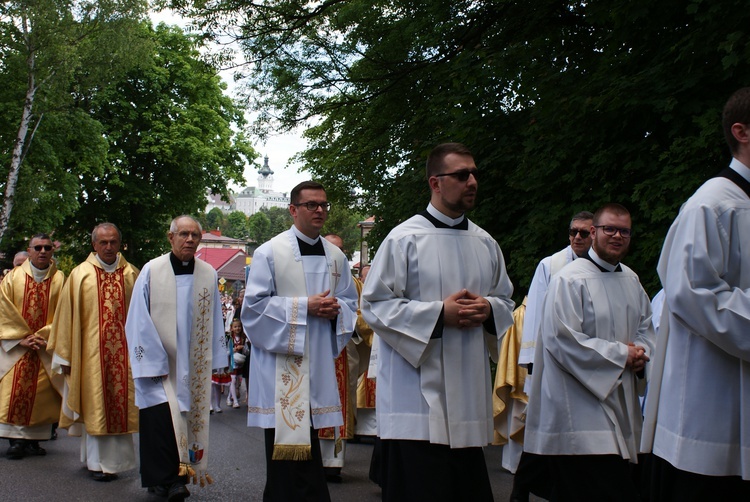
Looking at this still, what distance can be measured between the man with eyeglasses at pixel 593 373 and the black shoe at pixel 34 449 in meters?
5.96

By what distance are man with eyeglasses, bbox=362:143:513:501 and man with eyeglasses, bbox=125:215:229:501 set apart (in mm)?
2822

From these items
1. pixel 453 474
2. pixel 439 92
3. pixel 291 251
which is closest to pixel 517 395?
pixel 291 251

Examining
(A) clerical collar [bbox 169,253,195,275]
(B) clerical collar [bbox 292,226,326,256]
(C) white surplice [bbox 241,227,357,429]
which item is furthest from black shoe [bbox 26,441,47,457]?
(B) clerical collar [bbox 292,226,326,256]

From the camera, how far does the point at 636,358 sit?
4.97 metres

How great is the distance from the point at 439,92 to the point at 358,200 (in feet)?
21.8

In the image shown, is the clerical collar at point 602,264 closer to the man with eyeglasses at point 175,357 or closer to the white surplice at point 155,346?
the man with eyeglasses at point 175,357

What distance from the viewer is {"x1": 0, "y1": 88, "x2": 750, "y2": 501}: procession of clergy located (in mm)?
3188

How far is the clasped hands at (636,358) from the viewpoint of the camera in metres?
4.97

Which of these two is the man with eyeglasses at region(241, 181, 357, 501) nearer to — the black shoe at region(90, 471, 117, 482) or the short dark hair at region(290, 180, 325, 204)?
the short dark hair at region(290, 180, 325, 204)

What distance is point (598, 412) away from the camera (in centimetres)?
488

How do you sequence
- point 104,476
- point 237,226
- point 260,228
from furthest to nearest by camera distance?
point 237,226, point 260,228, point 104,476

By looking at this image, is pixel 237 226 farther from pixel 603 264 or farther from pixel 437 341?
pixel 437 341

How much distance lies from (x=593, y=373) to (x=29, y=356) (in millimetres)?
6461

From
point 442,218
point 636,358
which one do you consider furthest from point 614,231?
point 442,218
